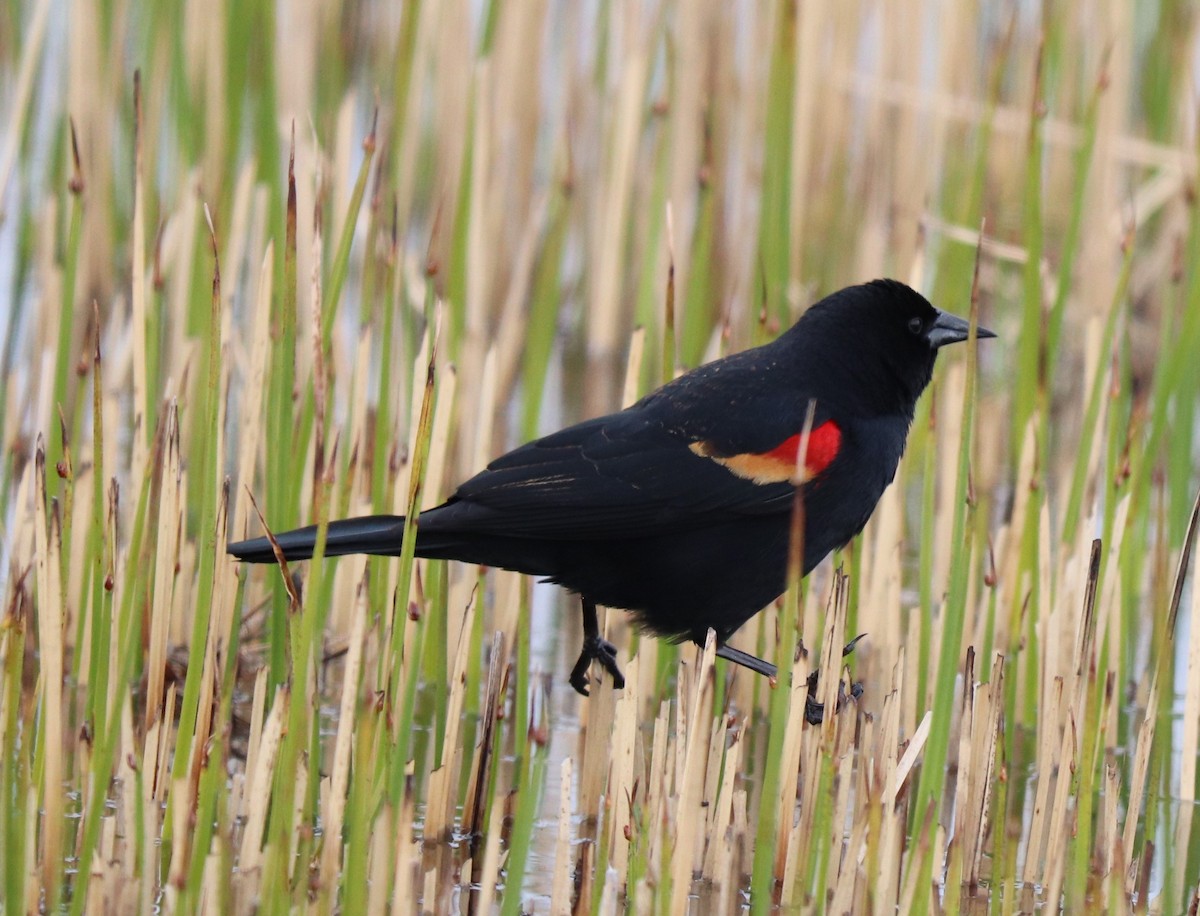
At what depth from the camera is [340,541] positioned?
115 inches

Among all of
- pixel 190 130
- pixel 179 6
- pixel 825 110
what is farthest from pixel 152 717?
pixel 825 110

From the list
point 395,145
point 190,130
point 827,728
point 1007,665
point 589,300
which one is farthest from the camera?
point 589,300

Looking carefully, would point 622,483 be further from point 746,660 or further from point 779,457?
point 746,660

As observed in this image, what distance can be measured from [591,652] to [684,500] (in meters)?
0.40

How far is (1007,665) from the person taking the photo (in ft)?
12.4

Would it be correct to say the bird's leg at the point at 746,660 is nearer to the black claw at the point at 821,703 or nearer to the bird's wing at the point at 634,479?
the black claw at the point at 821,703

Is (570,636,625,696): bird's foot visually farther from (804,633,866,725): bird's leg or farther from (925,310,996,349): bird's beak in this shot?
(925,310,996,349): bird's beak

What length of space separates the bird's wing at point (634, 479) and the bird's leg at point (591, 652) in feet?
0.91

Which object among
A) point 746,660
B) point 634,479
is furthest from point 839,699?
point 634,479

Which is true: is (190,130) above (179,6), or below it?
below

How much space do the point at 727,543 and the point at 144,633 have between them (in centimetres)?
123

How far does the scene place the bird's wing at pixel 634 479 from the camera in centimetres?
320

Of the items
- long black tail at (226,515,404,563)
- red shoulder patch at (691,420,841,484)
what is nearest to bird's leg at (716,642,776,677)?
red shoulder patch at (691,420,841,484)

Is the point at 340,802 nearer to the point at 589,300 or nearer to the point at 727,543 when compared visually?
the point at 727,543
